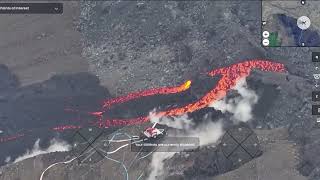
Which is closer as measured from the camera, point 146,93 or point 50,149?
point 50,149

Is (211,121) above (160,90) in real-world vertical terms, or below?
below

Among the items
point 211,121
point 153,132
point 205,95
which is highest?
point 205,95

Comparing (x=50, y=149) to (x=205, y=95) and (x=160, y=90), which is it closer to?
(x=160, y=90)

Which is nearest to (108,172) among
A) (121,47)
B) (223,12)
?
(121,47)

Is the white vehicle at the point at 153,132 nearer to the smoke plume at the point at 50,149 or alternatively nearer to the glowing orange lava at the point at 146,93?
the glowing orange lava at the point at 146,93

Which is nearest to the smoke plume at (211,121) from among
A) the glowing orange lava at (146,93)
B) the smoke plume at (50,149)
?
the glowing orange lava at (146,93)

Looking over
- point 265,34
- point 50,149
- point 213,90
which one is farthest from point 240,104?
point 50,149
